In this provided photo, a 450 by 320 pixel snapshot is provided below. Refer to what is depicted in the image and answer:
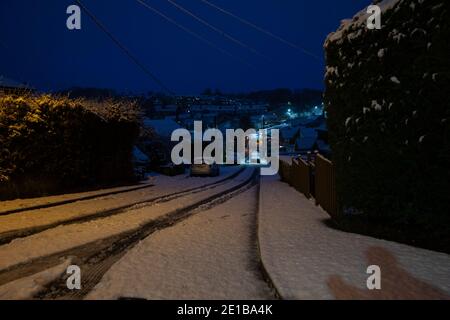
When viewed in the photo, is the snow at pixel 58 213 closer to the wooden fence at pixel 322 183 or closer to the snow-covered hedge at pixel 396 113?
the wooden fence at pixel 322 183

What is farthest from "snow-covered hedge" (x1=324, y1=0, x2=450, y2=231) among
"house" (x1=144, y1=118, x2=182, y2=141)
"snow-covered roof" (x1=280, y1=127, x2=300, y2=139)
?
"snow-covered roof" (x1=280, y1=127, x2=300, y2=139)

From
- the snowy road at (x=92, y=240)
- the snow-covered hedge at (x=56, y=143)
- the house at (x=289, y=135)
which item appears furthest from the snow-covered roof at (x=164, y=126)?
the snowy road at (x=92, y=240)

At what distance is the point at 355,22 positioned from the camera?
7.51 metres

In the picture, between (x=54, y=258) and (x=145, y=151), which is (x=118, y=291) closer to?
(x=54, y=258)

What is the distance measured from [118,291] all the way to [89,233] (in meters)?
3.70

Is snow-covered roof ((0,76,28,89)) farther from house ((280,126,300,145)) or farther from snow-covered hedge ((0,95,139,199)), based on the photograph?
house ((280,126,300,145))

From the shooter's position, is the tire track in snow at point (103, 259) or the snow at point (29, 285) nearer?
the snow at point (29, 285)

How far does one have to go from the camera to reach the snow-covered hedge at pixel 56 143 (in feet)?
41.7

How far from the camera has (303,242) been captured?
6.96 metres

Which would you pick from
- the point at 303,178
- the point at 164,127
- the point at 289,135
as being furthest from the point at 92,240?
the point at 289,135

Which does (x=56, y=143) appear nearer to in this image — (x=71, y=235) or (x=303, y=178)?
(x=71, y=235)

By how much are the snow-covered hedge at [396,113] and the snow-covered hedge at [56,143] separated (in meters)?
10.3

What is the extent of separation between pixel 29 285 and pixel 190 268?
7.00 ft
